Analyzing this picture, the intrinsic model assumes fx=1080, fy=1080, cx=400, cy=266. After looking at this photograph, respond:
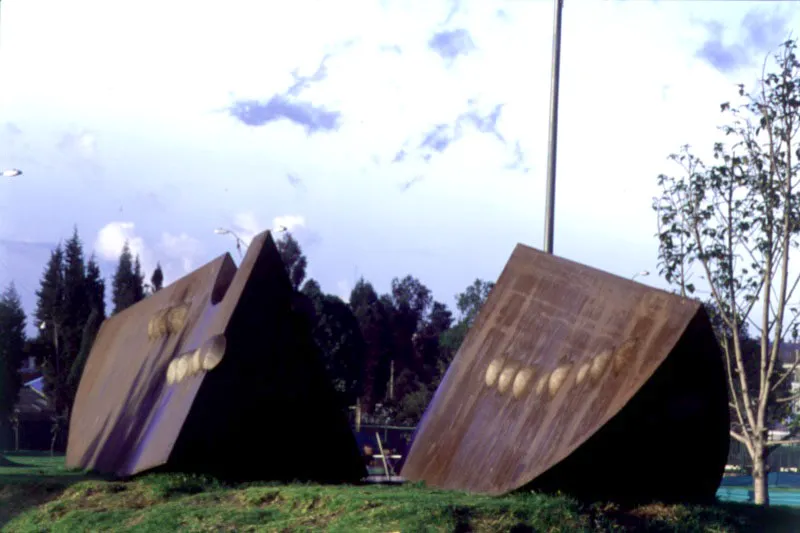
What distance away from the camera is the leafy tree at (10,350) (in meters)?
44.8

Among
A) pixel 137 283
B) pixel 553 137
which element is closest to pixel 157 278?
pixel 137 283

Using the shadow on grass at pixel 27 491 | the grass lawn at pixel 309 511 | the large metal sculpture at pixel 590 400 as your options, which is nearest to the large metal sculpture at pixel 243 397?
the grass lawn at pixel 309 511

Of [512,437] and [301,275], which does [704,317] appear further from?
[301,275]

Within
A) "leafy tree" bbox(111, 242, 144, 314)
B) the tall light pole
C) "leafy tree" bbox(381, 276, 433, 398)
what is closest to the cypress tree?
"leafy tree" bbox(111, 242, 144, 314)

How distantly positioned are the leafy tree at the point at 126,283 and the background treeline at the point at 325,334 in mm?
77

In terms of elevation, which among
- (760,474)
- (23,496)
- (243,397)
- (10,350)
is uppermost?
(10,350)

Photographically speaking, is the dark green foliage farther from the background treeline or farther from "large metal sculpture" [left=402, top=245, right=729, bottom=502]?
"large metal sculpture" [left=402, top=245, right=729, bottom=502]

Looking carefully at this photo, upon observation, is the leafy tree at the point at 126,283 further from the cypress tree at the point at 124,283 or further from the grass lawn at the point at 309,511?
the grass lawn at the point at 309,511

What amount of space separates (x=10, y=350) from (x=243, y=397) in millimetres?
38366

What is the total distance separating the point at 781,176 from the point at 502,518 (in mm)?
10156

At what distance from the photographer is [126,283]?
58812 millimetres

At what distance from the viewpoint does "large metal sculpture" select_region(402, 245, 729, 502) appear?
10914 mm

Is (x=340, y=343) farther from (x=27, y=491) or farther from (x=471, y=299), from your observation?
(x=27, y=491)

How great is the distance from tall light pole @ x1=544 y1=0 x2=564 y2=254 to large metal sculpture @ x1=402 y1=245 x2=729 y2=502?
8.47 ft
